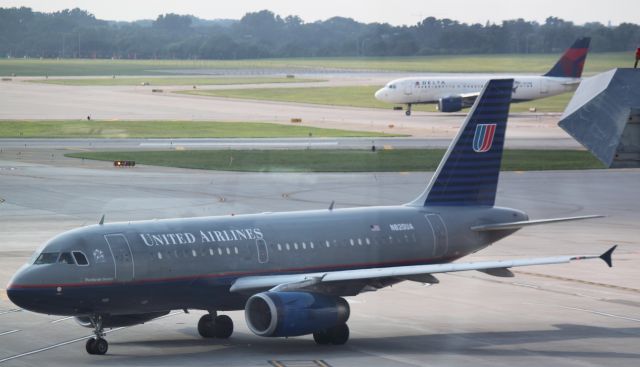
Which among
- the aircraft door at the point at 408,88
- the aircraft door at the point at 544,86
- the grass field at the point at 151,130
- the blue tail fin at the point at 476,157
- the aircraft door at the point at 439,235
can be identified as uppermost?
the blue tail fin at the point at 476,157

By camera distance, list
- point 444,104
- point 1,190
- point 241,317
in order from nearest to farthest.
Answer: point 241,317 → point 1,190 → point 444,104

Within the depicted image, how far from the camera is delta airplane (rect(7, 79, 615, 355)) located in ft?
103

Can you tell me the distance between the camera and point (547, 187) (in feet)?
248

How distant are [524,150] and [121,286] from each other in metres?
70.7

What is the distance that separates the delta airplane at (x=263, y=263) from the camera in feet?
103

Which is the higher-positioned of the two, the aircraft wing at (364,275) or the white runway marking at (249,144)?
the aircraft wing at (364,275)

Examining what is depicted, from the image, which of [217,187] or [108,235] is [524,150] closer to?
[217,187]

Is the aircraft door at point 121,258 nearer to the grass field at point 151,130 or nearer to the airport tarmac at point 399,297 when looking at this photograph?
the airport tarmac at point 399,297

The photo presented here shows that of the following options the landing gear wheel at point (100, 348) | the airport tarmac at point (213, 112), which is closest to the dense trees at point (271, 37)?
the airport tarmac at point (213, 112)

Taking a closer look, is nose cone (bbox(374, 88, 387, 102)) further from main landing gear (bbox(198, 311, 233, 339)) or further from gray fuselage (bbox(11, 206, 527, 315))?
main landing gear (bbox(198, 311, 233, 339))

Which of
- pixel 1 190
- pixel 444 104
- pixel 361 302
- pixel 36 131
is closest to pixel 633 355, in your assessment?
pixel 361 302

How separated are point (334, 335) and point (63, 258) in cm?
816

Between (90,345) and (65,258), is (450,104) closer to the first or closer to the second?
(90,345)

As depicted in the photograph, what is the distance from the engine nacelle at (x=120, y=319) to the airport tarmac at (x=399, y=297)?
793 mm
